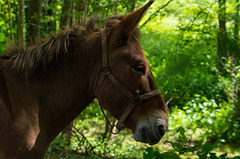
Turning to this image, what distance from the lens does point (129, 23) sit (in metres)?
2.19

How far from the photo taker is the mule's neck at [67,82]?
2285mm

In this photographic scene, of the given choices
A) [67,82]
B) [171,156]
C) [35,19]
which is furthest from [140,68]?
[35,19]

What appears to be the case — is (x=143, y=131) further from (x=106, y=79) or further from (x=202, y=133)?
(x=202, y=133)

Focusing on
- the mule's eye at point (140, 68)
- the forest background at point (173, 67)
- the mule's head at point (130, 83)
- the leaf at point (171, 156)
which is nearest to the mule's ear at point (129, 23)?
the mule's head at point (130, 83)

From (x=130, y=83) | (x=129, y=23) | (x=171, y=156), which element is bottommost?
(x=171, y=156)

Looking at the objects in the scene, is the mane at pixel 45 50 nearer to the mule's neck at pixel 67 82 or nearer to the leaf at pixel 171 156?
the mule's neck at pixel 67 82

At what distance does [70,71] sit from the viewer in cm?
232

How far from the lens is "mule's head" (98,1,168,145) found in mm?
2152

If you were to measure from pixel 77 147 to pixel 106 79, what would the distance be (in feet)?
10.8

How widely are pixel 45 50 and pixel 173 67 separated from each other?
1187mm

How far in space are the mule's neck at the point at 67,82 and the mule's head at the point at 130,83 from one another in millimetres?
157

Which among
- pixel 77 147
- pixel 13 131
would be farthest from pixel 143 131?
pixel 77 147

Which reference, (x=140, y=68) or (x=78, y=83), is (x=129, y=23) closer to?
(x=140, y=68)

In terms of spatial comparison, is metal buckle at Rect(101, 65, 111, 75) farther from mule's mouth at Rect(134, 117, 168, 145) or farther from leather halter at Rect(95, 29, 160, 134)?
mule's mouth at Rect(134, 117, 168, 145)
